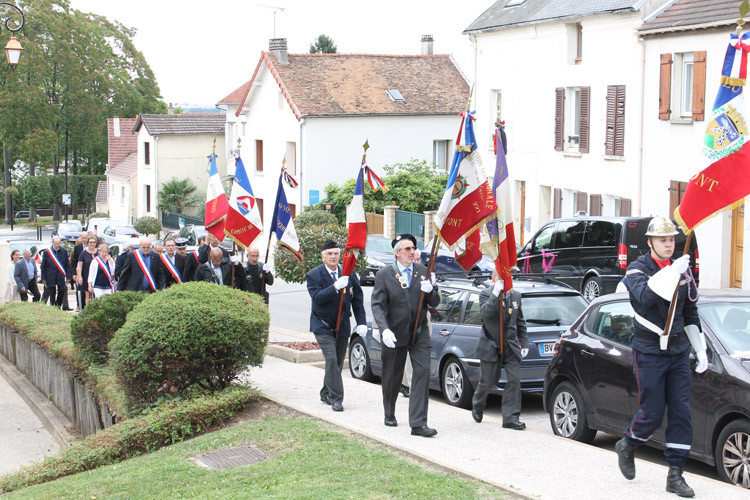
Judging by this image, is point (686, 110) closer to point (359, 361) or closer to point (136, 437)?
point (359, 361)

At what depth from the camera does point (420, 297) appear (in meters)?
9.05

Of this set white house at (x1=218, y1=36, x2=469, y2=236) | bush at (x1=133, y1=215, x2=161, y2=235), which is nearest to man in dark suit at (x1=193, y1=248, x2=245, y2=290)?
white house at (x1=218, y1=36, x2=469, y2=236)

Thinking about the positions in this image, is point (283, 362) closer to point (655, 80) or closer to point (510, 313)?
point (510, 313)

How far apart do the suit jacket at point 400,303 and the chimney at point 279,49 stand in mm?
36881

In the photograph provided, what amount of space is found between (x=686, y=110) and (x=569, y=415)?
1606 cm

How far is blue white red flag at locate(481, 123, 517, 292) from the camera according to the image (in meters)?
9.22

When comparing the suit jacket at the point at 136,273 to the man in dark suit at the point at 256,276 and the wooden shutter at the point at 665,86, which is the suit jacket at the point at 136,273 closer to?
the man in dark suit at the point at 256,276

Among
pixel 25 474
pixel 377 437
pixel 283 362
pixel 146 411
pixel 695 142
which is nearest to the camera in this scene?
pixel 377 437

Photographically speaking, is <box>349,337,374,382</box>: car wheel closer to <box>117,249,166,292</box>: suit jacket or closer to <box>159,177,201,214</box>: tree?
<box>117,249,166,292</box>: suit jacket

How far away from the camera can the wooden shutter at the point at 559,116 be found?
28984 mm

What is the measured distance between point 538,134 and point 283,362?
18599 millimetres

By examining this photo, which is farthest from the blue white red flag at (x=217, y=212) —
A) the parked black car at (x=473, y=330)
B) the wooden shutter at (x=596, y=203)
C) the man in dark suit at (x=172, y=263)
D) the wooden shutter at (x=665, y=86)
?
the wooden shutter at (x=596, y=203)

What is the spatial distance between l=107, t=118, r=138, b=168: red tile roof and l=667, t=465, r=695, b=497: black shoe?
6777 cm

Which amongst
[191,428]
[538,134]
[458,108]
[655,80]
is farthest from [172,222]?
[191,428]
